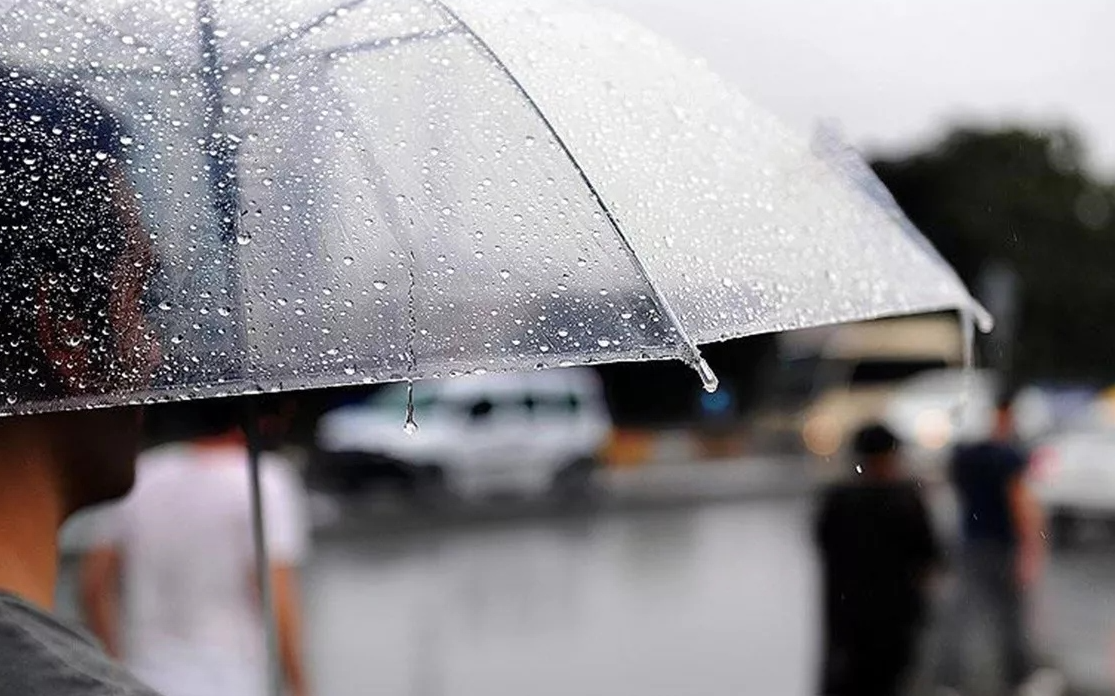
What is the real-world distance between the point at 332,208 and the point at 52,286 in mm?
291

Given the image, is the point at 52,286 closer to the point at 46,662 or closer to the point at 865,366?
the point at 46,662

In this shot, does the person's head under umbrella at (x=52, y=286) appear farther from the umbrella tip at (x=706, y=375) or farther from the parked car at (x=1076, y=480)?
the parked car at (x=1076, y=480)

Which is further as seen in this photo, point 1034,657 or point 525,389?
point 525,389

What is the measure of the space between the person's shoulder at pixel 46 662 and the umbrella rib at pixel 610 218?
0.63 meters

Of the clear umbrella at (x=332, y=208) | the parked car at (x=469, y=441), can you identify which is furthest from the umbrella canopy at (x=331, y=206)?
the parked car at (x=469, y=441)

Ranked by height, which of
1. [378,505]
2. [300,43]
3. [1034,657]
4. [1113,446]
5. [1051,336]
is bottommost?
[1051,336]

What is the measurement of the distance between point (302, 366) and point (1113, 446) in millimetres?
13996

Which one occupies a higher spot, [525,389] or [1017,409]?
[1017,409]

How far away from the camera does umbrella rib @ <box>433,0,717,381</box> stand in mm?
1656

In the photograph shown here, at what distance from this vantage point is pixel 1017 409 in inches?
307

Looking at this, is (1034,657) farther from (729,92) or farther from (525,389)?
(525,389)

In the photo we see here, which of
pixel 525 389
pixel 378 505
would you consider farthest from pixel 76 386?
pixel 525 389

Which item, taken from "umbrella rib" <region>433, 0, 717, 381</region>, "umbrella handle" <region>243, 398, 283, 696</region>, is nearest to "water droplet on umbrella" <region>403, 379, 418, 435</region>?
"umbrella rib" <region>433, 0, 717, 381</region>

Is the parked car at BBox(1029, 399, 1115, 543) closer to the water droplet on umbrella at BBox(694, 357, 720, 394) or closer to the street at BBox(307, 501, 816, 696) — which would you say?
the street at BBox(307, 501, 816, 696)
